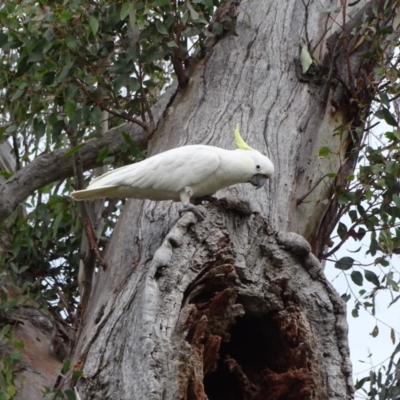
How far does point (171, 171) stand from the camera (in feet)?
8.27

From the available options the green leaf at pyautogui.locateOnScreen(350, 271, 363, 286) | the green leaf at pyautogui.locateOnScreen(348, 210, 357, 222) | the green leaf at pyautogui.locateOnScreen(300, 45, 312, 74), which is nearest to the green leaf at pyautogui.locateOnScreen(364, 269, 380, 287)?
the green leaf at pyautogui.locateOnScreen(350, 271, 363, 286)

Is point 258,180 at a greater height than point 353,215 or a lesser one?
lesser

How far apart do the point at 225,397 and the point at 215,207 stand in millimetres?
545

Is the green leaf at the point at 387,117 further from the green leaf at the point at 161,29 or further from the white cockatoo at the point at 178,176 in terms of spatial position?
the green leaf at the point at 161,29

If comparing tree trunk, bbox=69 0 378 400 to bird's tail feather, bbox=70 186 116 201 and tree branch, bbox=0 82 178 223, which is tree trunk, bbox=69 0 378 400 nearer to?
bird's tail feather, bbox=70 186 116 201

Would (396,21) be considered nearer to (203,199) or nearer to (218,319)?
(203,199)

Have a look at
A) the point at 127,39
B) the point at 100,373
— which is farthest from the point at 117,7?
the point at 100,373

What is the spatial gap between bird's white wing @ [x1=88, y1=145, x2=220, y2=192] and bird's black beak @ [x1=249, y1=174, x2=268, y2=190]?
0.15 metres

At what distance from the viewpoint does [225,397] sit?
2537mm

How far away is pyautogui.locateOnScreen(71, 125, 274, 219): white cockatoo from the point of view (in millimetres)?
2506

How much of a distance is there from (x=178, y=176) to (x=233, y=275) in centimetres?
35

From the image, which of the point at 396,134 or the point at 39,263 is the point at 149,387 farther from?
the point at 39,263

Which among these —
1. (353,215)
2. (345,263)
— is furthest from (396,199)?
(345,263)

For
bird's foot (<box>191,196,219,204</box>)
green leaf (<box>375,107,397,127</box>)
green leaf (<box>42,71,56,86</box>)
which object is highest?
green leaf (<box>375,107,397,127</box>)
